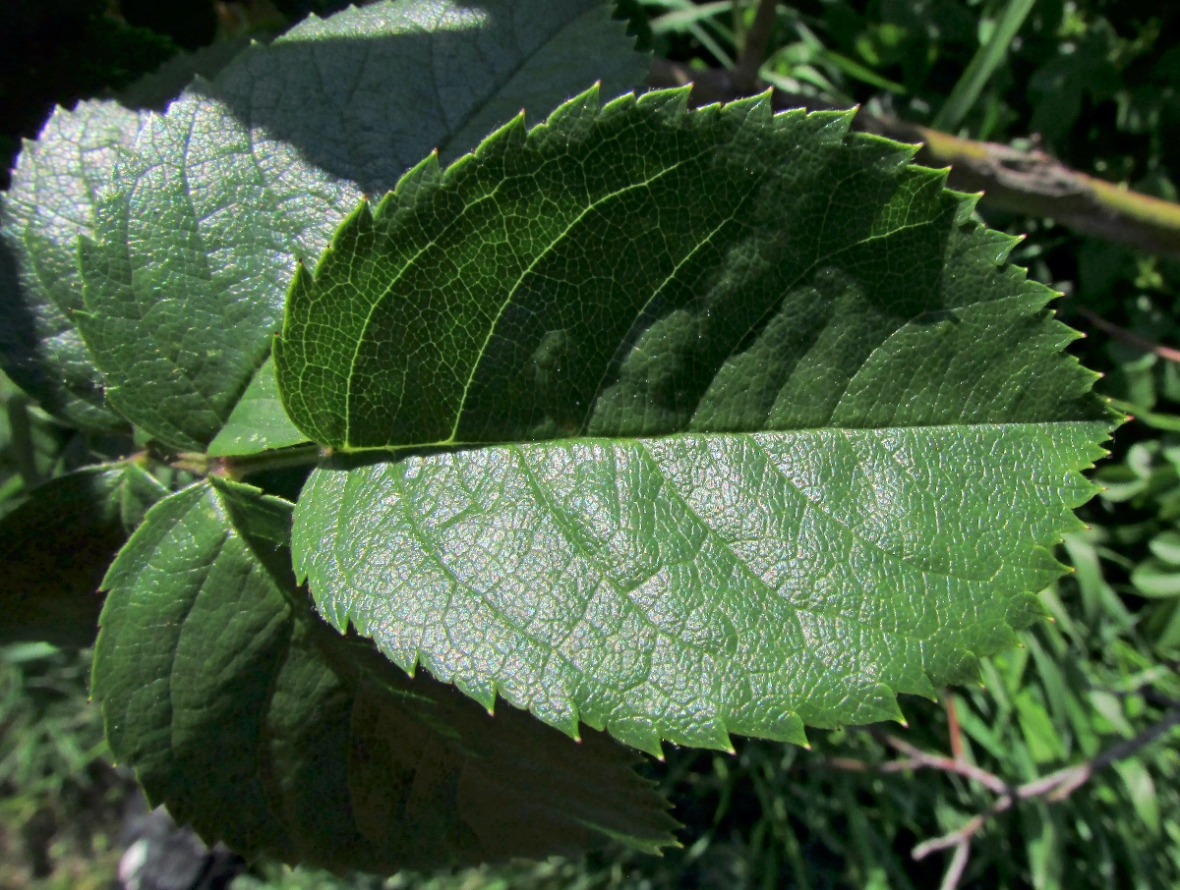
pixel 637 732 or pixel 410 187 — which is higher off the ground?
pixel 410 187

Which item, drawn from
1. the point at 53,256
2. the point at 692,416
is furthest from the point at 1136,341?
the point at 53,256

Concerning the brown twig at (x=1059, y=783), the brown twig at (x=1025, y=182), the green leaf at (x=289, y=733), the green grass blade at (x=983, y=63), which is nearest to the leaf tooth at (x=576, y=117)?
the green leaf at (x=289, y=733)

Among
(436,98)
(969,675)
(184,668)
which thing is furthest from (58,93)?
(969,675)

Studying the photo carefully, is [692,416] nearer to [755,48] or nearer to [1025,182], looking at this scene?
[755,48]

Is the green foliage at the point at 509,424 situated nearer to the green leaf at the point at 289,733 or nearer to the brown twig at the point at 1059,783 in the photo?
the green leaf at the point at 289,733

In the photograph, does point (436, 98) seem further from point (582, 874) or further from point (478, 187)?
point (582, 874)

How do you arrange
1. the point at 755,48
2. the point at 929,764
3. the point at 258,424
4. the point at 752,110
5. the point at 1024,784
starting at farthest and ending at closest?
the point at 1024,784
the point at 929,764
the point at 755,48
the point at 258,424
the point at 752,110
